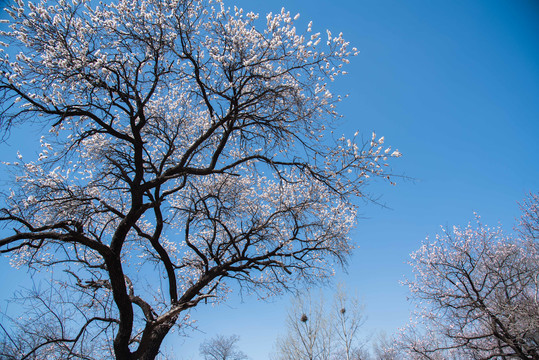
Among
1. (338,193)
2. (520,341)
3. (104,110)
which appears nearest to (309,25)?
(338,193)

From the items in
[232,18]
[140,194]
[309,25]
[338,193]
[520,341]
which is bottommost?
[520,341]

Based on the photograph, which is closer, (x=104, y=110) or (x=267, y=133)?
(x=104, y=110)

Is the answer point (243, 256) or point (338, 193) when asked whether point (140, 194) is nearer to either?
point (243, 256)

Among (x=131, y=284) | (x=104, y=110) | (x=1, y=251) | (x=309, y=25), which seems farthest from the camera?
(x=131, y=284)

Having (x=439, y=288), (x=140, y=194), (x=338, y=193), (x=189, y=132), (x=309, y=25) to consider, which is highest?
(x=189, y=132)

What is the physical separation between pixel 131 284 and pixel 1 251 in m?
2.95

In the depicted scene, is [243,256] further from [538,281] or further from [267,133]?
[538,281]

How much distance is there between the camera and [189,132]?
323 inches

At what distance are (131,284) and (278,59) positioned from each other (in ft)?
18.9

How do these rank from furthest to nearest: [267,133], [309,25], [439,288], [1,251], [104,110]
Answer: [439,288]
[267,133]
[309,25]
[104,110]
[1,251]

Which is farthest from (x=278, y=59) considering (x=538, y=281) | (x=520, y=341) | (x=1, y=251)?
(x=520, y=341)

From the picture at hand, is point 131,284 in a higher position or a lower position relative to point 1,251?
higher

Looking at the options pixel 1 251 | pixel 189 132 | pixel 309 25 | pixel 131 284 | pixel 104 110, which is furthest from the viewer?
pixel 189 132

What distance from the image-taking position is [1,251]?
3.85 meters
